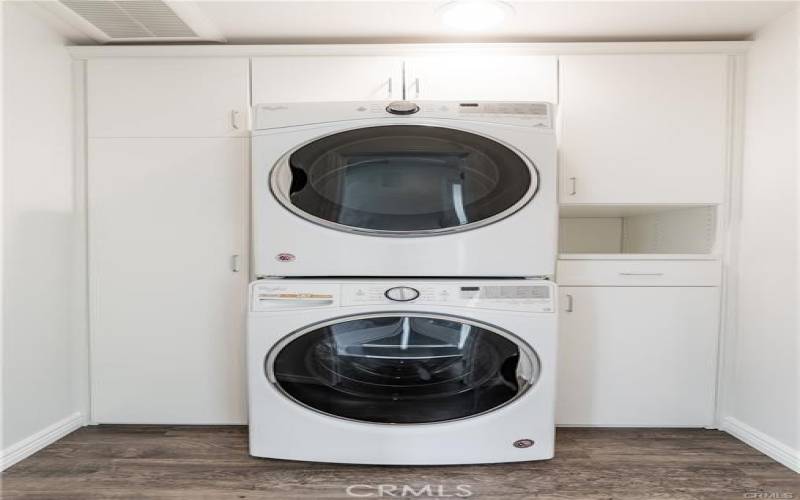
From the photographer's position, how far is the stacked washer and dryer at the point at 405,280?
1.55 metres

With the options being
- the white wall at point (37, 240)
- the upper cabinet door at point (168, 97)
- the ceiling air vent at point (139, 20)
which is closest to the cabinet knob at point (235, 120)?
the upper cabinet door at point (168, 97)

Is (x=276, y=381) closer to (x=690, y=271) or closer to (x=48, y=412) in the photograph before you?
(x=48, y=412)

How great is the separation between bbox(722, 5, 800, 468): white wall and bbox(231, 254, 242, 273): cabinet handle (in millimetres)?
2026

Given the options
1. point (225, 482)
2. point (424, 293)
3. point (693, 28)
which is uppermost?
point (693, 28)

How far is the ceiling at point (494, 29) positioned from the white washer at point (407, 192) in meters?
0.45

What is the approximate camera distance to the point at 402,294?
5.03ft

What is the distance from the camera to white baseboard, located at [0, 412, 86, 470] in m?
1.62

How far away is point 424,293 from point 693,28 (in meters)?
1.53

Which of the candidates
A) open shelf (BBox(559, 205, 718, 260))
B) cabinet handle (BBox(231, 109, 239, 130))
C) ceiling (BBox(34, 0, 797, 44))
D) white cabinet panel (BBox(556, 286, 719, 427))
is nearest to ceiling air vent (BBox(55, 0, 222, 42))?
ceiling (BBox(34, 0, 797, 44))

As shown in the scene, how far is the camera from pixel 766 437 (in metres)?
1.72

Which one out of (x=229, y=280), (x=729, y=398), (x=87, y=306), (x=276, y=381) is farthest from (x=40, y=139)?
(x=729, y=398)

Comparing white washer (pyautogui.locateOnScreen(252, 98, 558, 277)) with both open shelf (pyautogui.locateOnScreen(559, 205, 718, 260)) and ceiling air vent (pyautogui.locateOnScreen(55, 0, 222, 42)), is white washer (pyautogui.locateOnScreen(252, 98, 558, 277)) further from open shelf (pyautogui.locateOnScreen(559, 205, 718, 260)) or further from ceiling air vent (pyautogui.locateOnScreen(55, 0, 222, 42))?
ceiling air vent (pyautogui.locateOnScreen(55, 0, 222, 42))
